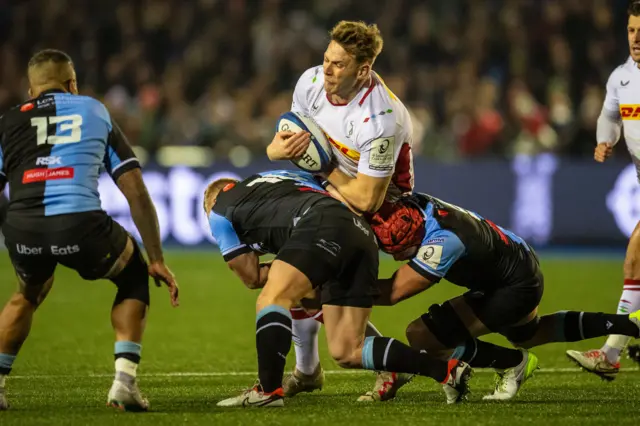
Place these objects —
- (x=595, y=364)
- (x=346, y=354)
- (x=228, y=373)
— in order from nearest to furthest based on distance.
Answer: (x=346, y=354) → (x=595, y=364) → (x=228, y=373)

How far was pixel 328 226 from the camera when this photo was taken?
6277mm

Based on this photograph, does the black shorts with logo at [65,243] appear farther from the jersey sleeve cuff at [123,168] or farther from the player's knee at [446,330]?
the player's knee at [446,330]

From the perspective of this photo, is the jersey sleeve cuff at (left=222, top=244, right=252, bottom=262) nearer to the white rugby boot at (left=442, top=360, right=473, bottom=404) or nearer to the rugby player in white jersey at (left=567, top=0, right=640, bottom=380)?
the white rugby boot at (left=442, top=360, right=473, bottom=404)

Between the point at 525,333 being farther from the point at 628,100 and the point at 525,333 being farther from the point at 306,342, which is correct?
the point at 628,100

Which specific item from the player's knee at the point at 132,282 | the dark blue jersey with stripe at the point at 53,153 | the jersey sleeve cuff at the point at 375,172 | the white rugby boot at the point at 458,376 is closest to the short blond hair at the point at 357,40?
the jersey sleeve cuff at the point at 375,172

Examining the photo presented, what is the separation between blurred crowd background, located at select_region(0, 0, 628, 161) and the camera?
17.8 meters

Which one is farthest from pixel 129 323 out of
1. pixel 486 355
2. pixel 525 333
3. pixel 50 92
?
pixel 525 333

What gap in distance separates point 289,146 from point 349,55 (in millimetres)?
619

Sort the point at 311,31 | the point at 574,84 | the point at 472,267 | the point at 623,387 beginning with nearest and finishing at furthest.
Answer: the point at 472,267 → the point at 623,387 → the point at 574,84 → the point at 311,31

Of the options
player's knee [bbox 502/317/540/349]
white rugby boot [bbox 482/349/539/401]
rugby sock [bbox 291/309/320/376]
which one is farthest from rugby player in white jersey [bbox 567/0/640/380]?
rugby sock [bbox 291/309/320/376]

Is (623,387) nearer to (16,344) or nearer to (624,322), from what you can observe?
(624,322)

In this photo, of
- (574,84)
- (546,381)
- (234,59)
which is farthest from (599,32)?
(546,381)

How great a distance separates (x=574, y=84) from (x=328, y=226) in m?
12.9

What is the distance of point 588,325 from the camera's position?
6.98m
